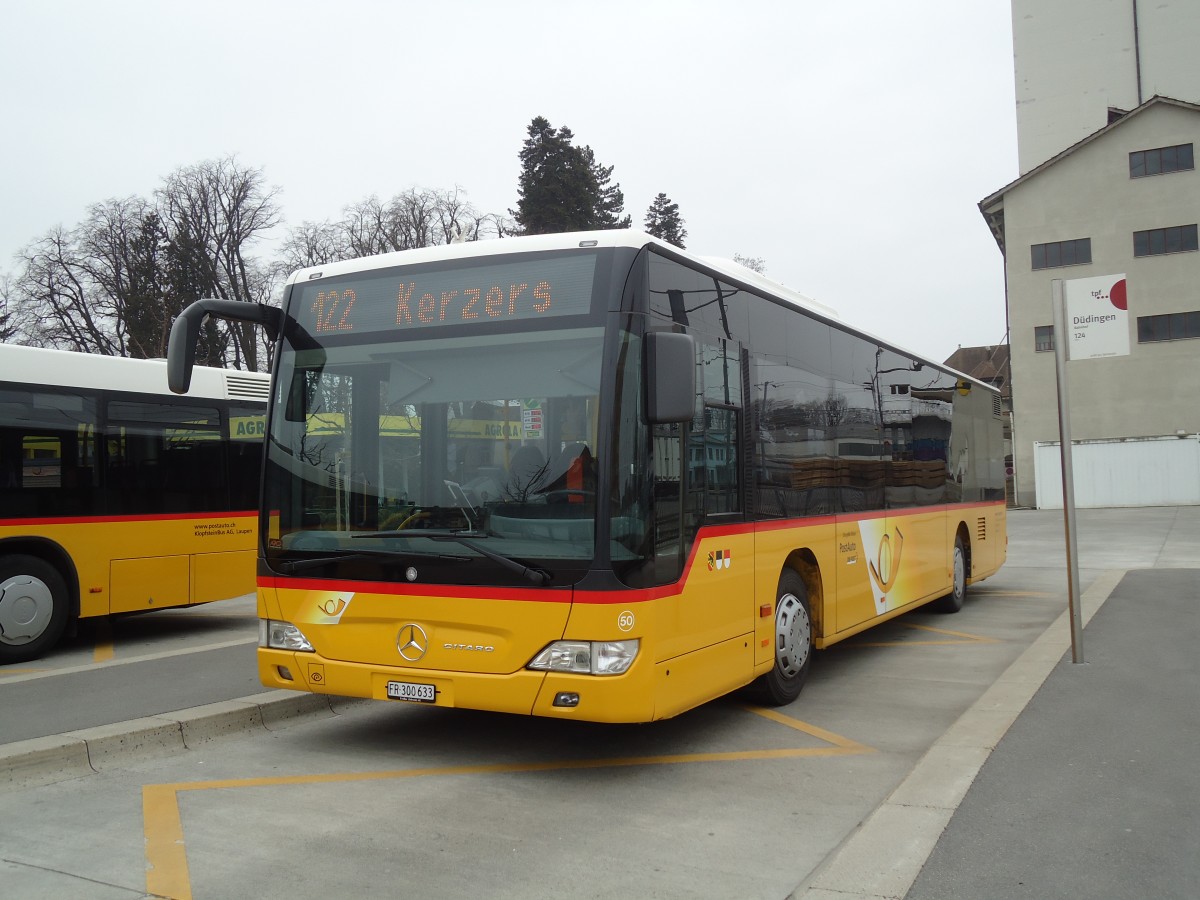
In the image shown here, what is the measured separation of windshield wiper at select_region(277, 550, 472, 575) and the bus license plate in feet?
2.25

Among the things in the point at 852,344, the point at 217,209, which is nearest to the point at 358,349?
the point at 852,344

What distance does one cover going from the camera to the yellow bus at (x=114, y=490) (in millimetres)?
9969

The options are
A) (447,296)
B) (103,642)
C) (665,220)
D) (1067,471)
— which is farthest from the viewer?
(665,220)

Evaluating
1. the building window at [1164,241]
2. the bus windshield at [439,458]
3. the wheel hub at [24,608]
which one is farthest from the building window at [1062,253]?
A: the bus windshield at [439,458]

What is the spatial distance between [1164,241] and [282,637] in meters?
44.9

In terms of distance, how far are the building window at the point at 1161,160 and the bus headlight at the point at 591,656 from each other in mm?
45429

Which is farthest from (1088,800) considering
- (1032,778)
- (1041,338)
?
(1041,338)

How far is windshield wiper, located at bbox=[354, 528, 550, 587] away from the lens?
→ 557cm

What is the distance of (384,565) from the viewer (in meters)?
6.03

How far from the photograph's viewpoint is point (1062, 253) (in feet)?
148

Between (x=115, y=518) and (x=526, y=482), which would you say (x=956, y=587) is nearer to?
(x=526, y=482)

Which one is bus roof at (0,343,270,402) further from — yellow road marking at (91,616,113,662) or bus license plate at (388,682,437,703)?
bus license plate at (388,682,437,703)

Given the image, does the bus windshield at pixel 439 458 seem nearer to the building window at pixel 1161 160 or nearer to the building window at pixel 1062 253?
the building window at pixel 1062 253

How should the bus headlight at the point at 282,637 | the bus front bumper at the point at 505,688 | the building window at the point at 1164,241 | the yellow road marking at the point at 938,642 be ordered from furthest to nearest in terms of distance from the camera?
the building window at the point at 1164,241
the yellow road marking at the point at 938,642
the bus headlight at the point at 282,637
the bus front bumper at the point at 505,688
